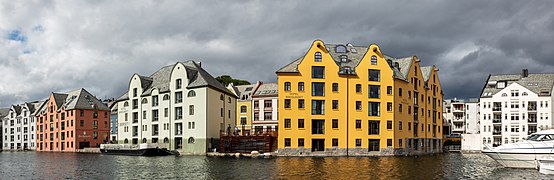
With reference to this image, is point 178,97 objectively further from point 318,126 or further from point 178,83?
point 318,126

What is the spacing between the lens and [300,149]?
266 feet

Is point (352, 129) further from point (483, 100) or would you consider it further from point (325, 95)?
point (483, 100)

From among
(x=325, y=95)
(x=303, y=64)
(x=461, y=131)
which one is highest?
(x=303, y=64)

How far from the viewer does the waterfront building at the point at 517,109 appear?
111m

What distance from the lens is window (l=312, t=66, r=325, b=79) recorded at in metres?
83.2

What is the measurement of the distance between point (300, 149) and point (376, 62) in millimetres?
19537

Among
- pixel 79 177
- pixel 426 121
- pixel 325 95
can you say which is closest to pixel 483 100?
pixel 426 121

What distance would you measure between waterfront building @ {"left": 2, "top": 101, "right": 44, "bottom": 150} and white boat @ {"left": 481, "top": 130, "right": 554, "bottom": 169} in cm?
13678

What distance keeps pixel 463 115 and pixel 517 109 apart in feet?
101

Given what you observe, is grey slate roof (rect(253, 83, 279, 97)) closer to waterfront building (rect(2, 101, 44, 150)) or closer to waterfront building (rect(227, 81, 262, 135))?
waterfront building (rect(227, 81, 262, 135))

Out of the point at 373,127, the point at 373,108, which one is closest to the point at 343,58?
the point at 373,108

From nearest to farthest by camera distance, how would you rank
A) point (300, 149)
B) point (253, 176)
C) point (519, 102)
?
point (253, 176) → point (300, 149) → point (519, 102)

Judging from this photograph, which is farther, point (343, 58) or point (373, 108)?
point (343, 58)

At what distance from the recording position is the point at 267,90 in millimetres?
117750
